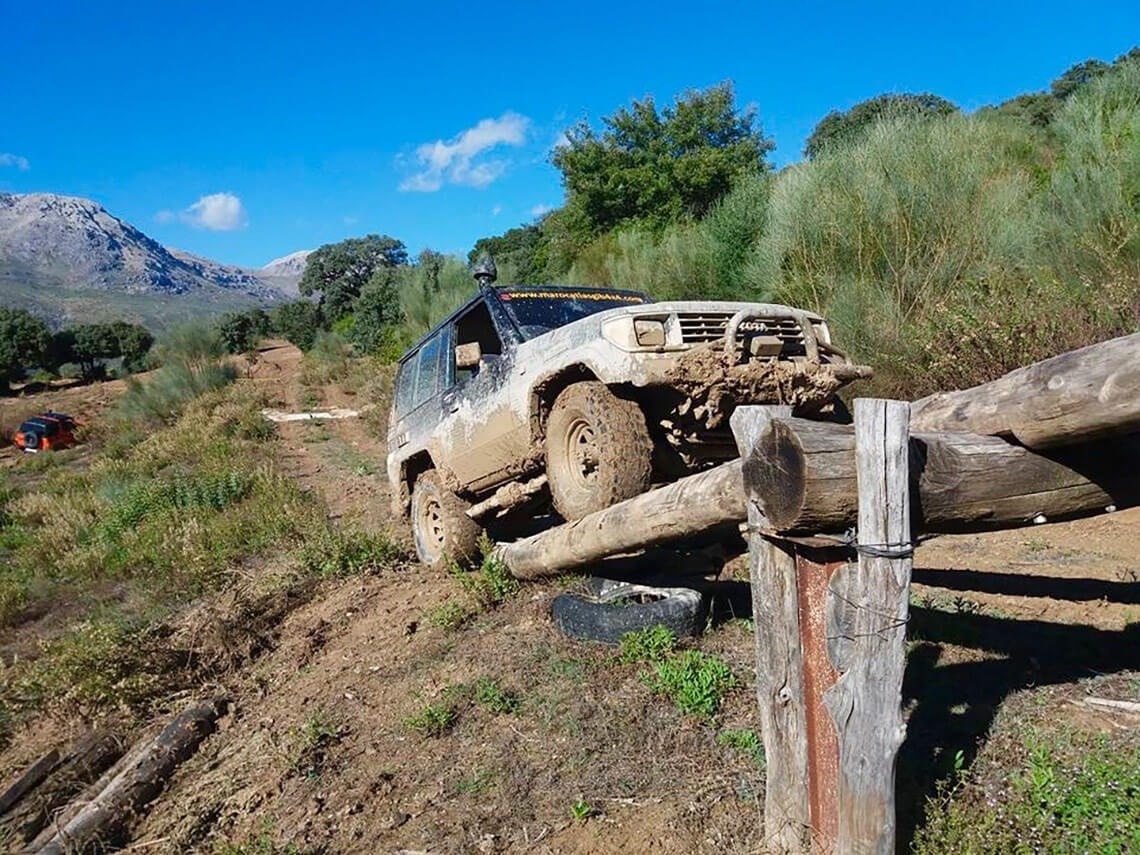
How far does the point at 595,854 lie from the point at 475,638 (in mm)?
2210

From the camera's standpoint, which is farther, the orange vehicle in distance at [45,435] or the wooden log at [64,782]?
the orange vehicle in distance at [45,435]

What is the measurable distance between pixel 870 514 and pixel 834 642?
457 mm

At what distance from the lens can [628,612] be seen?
172 inches

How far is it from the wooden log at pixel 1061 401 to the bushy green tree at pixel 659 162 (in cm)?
2126

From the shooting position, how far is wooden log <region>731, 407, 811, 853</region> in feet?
8.18

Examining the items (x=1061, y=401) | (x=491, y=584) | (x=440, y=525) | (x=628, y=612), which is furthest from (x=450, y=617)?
(x=1061, y=401)

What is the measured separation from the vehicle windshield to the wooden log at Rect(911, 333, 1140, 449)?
3396 millimetres

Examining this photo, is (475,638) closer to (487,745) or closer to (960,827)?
(487,745)

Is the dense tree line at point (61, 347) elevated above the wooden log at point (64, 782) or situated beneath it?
elevated above

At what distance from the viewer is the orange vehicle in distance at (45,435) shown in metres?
20.0

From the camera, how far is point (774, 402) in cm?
444

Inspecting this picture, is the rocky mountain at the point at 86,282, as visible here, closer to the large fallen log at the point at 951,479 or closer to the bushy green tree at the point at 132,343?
the bushy green tree at the point at 132,343

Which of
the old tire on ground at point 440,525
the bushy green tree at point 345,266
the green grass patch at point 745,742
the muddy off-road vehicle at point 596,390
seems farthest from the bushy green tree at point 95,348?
the green grass patch at point 745,742

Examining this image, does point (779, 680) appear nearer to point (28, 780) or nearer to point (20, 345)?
point (28, 780)
